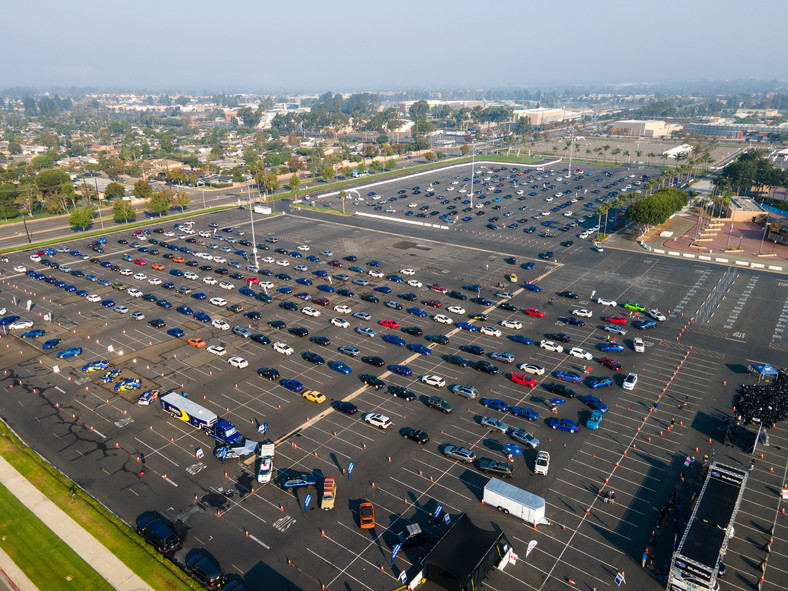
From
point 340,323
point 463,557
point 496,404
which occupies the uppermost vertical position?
point 463,557

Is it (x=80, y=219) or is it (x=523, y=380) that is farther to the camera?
(x=80, y=219)

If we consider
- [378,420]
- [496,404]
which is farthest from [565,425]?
[378,420]

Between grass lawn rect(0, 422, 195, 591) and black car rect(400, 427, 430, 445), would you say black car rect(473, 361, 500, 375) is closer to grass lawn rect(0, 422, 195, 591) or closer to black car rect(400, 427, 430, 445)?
black car rect(400, 427, 430, 445)

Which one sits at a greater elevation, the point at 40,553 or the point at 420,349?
the point at 420,349

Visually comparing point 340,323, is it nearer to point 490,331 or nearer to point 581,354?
point 490,331

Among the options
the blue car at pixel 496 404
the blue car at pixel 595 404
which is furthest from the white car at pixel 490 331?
the blue car at pixel 595 404

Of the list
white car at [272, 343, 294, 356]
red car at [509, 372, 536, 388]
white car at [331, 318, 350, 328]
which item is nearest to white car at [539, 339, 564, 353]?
red car at [509, 372, 536, 388]

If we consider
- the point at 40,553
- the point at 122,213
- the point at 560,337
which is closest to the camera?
the point at 40,553
